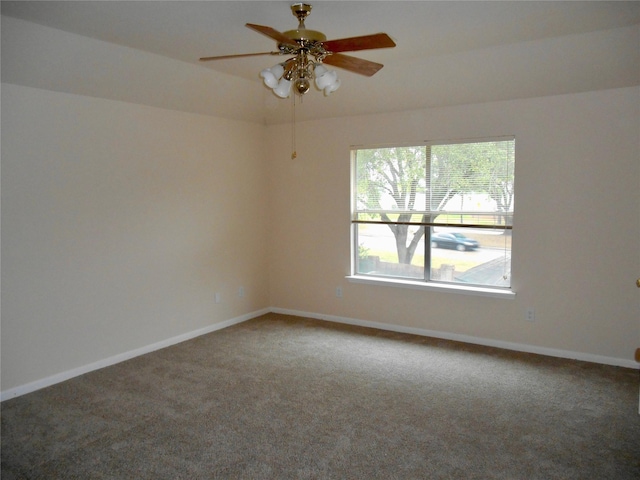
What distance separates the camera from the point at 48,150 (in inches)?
135

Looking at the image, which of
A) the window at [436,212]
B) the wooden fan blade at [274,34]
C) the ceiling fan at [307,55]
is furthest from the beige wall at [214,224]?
the wooden fan blade at [274,34]

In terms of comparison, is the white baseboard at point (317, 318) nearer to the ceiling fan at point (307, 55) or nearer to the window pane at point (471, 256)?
the window pane at point (471, 256)

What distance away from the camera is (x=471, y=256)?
4484 mm

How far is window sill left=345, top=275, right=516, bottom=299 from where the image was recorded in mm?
4270

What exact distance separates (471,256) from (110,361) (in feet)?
11.4

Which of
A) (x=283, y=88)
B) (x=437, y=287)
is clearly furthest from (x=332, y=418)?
(x=283, y=88)

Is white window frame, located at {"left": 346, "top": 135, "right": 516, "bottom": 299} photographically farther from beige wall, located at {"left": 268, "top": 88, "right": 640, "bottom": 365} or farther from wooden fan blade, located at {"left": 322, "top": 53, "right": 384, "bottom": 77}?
wooden fan blade, located at {"left": 322, "top": 53, "right": 384, "bottom": 77}

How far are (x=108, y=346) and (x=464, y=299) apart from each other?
330 centimetres

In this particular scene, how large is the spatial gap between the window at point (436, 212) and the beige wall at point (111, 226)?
57.8 inches

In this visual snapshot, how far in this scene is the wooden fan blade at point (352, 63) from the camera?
2715 millimetres

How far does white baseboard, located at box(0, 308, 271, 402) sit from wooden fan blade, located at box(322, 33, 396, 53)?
10.3 ft

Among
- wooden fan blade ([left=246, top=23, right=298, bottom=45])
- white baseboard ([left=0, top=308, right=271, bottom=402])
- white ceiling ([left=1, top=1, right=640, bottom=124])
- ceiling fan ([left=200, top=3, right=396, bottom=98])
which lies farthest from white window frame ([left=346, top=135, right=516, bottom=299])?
wooden fan blade ([left=246, top=23, right=298, bottom=45])

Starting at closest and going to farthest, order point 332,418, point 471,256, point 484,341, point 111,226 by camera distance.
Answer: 1. point 332,418
2. point 111,226
3. point 484,341
4. point 471,256

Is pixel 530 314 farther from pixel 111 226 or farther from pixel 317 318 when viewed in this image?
pixel 111 226
